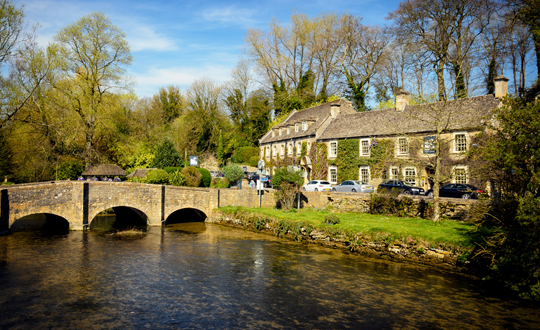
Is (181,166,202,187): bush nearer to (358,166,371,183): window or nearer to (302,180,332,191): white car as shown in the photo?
(302,180,332,191): white car

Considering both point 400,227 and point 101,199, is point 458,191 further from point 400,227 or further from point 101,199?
point 101,199

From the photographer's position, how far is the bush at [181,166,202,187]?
33.9m

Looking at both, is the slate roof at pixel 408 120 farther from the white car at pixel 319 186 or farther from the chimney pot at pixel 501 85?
the white car at pixel 319 186

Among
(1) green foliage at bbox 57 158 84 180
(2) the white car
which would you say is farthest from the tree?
(2) the white car

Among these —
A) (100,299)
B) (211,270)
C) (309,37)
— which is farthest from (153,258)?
(309,37)

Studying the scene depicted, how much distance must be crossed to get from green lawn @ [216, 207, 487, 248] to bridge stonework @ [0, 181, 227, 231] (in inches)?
289

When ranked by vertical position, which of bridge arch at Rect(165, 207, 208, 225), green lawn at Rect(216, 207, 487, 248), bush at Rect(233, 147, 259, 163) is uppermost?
bush at Rect(233, 147, 259, 163)

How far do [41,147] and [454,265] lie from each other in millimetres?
33977

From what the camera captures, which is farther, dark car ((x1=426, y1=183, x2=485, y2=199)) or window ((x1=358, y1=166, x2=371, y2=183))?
window ((x1=358, y1=166, x2=371, y2=183))

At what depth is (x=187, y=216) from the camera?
3406 centimetres

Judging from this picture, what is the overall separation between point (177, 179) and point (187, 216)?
12.2ft

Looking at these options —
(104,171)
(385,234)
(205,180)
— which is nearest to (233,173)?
(205,180)

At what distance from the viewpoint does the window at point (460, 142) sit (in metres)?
28.9

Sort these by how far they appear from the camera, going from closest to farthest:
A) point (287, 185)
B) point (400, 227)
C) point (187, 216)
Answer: point (400, 227) → point (287, 185) → point (187, 216)
